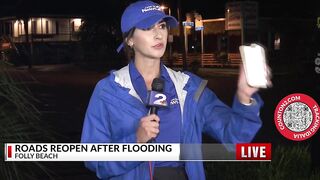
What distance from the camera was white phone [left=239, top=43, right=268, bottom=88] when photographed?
242 cm

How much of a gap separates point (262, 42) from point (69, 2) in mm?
1252

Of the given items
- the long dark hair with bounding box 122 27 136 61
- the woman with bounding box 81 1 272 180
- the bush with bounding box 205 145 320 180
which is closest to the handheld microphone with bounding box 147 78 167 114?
the woman with bounding box 81 1 272 180

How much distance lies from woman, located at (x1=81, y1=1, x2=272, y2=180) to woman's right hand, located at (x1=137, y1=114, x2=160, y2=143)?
47mm

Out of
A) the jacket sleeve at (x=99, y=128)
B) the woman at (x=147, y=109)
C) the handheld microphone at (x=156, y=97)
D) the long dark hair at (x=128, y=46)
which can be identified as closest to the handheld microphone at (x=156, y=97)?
the handheld microphone at (x=156, y=97)

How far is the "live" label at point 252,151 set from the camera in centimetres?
323

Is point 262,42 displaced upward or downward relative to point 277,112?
upward

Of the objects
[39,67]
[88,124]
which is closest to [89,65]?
[39,67]

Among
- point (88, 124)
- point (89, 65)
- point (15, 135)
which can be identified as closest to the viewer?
point (88, 124)

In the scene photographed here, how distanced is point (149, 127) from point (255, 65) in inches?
20.4

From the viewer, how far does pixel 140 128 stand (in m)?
2.61

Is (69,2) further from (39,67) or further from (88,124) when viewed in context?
(88,124)
